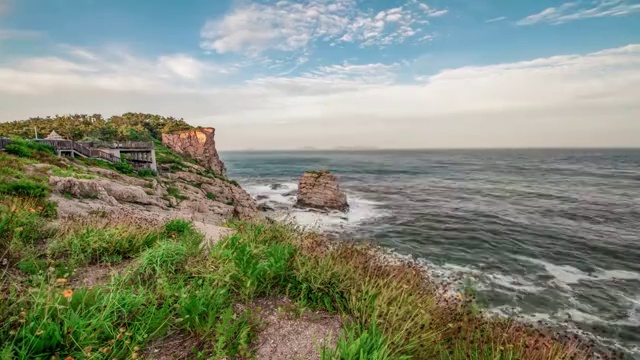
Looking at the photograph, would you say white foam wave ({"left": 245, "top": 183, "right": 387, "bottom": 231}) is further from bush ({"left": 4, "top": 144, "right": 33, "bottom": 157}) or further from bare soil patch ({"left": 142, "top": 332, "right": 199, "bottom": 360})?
bare soil patch ({"left": 142, "top": 332, "right": 199, "bottom": 360})

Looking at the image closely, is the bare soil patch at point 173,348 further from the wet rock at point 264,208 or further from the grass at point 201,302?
the wet rock at point 264,208

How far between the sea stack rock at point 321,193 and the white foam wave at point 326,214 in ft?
4.37

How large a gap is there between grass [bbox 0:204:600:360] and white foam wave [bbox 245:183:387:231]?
61.0 feet

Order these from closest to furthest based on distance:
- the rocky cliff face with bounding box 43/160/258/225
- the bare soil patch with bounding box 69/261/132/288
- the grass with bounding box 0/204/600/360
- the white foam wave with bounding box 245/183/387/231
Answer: the grass with bounding box 0/204/600/360 < the bare soil patch with bounding box 69/261/132/288 < the rocky cliff face with bounding box 43/160/258/225 < the white foam wave with bounding box 245/183/387/231

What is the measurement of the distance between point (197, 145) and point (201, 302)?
2163 inches

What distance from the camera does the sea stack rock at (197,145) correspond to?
5366 centimetres

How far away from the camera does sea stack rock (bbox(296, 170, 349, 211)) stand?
121ft

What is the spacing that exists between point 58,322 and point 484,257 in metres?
22.4

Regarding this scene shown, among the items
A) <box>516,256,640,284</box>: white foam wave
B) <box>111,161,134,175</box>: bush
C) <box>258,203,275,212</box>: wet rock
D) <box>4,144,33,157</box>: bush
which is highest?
<box>4,144,33,157</box>: bush

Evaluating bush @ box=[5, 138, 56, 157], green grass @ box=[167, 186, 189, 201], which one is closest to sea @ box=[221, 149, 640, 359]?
green grass @ box=[167, 186, 189, 201]

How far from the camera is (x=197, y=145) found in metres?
54.1

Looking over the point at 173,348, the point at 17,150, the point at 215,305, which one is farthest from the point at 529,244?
the point at 17,150

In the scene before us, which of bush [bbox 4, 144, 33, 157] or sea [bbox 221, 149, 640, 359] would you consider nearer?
sea [bbox 221, 149, 640, 359]

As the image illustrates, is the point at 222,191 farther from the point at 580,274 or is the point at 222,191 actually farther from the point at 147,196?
the point at 580,274
